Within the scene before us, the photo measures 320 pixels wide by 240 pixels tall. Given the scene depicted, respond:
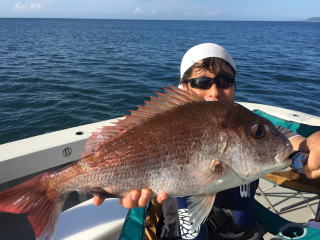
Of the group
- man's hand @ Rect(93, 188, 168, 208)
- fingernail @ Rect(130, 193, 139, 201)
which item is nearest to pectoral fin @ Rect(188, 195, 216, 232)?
man's hand @ Rect(93, 188, 168, 208)

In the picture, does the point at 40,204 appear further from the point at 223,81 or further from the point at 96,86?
the point at 96,86

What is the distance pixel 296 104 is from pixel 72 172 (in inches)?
463

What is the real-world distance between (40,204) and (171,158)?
0.88 metres

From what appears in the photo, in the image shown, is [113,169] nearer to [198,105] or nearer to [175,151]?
[175,151]

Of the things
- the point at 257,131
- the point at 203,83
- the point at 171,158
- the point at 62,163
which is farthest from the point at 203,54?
the point at 62,163

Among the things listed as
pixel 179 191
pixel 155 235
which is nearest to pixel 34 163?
pixel 155 235

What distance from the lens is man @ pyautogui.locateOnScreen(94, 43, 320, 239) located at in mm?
1706

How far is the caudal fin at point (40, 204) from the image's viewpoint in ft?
5.56

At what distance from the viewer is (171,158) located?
161 cm

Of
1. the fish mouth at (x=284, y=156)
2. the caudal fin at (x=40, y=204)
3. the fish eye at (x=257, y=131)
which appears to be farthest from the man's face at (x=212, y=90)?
the caudal fin at (x=40, y=204)

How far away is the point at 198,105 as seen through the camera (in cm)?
172

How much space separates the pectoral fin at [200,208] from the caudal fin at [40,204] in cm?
83

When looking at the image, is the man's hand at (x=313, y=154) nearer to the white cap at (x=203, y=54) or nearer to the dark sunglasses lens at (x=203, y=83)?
the dark sunglasses lens at (x=203, y=83)

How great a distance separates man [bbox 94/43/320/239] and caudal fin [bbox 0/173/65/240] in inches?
10.5
